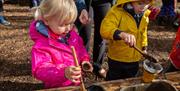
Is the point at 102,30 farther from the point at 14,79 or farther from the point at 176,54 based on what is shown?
the point at 14,79

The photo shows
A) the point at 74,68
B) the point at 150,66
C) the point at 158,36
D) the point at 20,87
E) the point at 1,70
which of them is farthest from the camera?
the point at 158,36

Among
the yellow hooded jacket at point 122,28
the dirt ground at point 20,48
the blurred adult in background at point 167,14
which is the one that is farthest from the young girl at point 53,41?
the blurred adult in background at point 167,14

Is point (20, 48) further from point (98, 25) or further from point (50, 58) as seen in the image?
point (50, 58)

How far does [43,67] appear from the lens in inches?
72.3

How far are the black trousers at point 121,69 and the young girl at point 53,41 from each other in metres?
0.51

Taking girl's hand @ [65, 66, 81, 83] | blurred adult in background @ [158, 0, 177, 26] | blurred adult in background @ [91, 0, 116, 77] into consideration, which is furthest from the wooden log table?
blurred adult in background @ [158, 0, 177, 26]

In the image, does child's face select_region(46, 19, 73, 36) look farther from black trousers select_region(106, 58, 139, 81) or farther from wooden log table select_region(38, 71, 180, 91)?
black trousers select_region(106, 58, 139, 81)

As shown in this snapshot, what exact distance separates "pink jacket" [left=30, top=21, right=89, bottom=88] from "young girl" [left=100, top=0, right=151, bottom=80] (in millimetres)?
265

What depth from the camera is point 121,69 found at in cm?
250

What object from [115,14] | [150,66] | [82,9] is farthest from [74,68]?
[82,9]

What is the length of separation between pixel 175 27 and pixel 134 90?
163 inches

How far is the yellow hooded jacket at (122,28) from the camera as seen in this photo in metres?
2.19

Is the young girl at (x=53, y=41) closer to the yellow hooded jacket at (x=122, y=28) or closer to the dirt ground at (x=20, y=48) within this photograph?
the yellow hooded jacket at (x=122, y=28)

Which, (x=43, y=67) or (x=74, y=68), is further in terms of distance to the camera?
(x=43, y=67)
